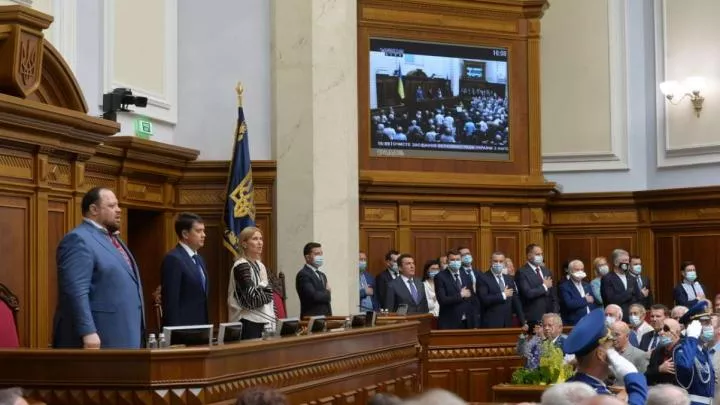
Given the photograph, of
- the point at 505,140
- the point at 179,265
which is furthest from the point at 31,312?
the point at 505,140

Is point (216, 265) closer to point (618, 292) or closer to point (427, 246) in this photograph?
point (427, 246)

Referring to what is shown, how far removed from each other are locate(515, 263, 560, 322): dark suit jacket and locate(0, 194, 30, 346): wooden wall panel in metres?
6.13

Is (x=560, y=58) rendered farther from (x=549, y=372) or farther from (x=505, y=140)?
(x=549, y=372)

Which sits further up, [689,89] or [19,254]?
[689,89]

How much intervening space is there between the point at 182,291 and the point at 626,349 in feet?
12.0

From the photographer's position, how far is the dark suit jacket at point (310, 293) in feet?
34.1

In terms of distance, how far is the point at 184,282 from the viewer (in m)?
7.84

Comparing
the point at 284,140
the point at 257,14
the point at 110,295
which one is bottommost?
the point at 110,295

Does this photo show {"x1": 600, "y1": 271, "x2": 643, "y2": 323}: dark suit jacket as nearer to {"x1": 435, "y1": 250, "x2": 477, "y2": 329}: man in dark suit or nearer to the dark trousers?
{"x1": 435, "y1": 250, "x2": 477, "y2": 329}: man in dark suit

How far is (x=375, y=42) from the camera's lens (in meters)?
16.7

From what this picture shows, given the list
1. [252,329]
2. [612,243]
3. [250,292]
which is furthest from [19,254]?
[612,243]

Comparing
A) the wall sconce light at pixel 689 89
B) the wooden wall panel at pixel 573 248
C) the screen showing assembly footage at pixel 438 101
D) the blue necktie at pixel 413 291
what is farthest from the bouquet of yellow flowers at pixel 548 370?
the wall sconce light at pixel 689 89

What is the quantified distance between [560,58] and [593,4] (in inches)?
35.4

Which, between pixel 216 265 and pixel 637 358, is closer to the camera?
pixel 637 358
